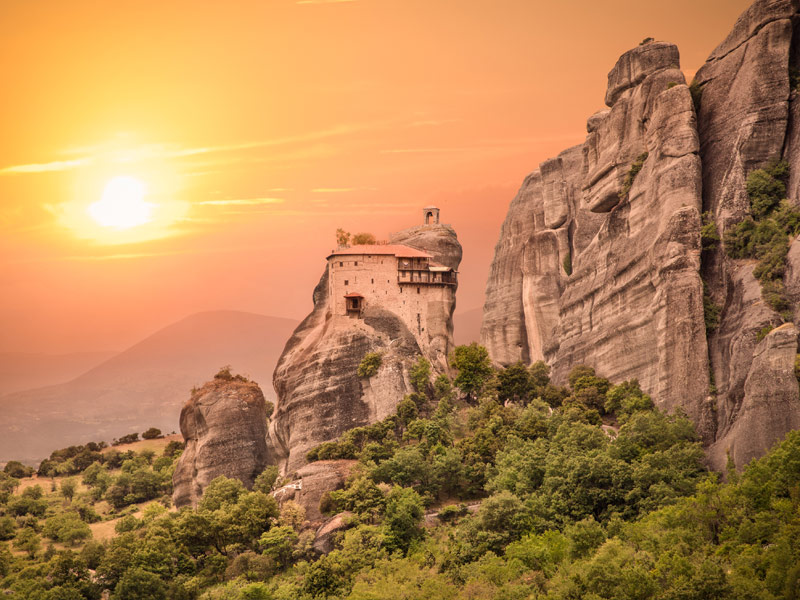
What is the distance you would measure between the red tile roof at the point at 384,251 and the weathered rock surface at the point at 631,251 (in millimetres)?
13457

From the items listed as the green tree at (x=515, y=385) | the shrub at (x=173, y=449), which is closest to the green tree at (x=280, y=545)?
the green tree at (x=515, y=385)

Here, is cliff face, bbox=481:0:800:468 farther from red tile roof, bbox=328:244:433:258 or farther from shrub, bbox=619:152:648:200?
red tile roof, bbox=328:244:433:258

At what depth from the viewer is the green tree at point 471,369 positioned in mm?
86062

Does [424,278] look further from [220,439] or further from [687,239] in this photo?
[687,239]

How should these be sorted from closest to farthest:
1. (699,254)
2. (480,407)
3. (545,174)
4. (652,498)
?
(652,498) → (699,254) → (480,407) → (545,174)

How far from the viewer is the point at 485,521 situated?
60.4 metres

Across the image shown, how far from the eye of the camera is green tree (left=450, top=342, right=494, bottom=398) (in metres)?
Answer: 86.1


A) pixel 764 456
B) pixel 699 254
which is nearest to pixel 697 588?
pixel 764 456

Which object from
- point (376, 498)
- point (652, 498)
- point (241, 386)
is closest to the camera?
point (652, 498)

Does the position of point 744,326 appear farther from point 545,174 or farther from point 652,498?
point 545,174

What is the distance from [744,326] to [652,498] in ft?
37.0

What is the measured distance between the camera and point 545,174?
101 m

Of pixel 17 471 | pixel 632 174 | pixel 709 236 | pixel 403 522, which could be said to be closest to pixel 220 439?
pixel 403 522

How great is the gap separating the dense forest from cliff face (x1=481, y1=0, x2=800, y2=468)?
2574mm
